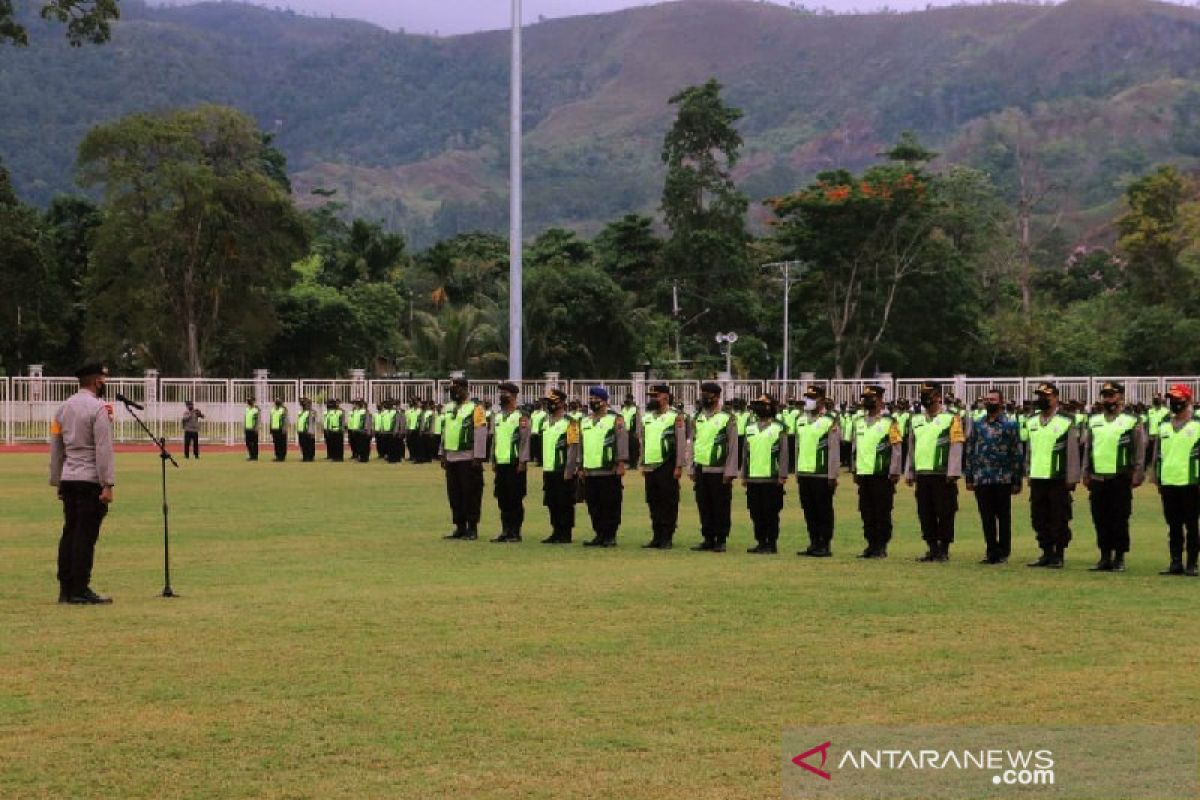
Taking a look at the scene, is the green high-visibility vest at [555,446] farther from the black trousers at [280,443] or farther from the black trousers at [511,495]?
the black trousers at [280,443]

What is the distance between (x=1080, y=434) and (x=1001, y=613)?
517 centimetres

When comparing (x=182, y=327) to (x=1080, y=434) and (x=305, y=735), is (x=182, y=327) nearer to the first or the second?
(x=1080, y=434)

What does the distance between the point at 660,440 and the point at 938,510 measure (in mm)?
3471

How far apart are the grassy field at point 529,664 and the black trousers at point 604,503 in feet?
3.61

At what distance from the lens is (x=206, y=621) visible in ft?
41.5

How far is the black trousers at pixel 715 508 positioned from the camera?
63.5 feet

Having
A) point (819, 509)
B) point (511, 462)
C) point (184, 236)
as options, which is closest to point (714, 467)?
point (819, 509)

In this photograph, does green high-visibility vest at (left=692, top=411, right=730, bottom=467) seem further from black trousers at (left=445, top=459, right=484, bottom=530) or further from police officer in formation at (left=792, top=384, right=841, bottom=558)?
black trousers at (left=445, top=459, right=484, bottom=530)

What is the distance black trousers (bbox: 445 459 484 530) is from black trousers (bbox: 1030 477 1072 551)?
6426 mm

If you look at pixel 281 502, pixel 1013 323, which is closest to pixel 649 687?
pixel 281 502

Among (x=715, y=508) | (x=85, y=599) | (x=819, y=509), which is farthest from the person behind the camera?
(x=715, y=508)

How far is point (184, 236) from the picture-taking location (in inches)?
2761

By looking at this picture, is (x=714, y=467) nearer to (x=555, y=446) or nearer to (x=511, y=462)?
(x=555, y=446)
